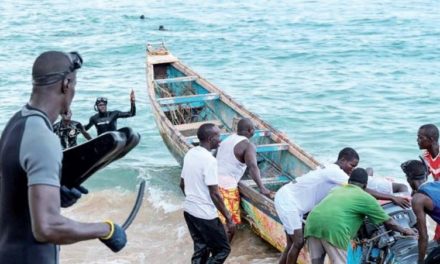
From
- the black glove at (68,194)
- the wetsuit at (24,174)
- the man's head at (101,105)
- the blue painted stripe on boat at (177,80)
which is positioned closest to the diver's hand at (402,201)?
the black glove at (68,194)

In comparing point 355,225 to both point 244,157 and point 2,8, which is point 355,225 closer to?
point 244,157

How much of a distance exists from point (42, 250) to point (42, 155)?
43 cm

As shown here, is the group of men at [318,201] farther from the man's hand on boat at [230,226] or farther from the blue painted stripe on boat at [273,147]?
the blue painted stripe on boat at [273,147]

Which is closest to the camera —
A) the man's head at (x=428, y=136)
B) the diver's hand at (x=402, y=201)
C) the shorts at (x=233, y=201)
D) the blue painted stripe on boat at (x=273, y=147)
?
the diver's hand at (x=402, y=201)

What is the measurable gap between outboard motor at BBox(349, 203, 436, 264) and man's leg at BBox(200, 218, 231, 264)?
145 centimetres

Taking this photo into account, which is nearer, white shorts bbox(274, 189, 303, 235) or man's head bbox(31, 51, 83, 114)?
man's head bbox(31, 51, 83, 114)

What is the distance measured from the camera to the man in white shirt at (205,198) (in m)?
7.00

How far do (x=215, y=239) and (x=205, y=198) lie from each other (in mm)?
449

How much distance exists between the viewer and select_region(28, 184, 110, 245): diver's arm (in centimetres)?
278

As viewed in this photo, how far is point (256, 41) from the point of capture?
26562 millimetres

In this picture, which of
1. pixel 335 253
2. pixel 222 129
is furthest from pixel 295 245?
pixel 222 129

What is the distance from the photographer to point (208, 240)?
23.8 feet

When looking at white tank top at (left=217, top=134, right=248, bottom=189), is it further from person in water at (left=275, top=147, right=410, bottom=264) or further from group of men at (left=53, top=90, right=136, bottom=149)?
group of men at (left=53, top=90, right=136, bottom=149)

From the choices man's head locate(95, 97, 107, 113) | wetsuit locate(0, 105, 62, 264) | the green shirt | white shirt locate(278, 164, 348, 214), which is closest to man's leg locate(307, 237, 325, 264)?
the green shirt
